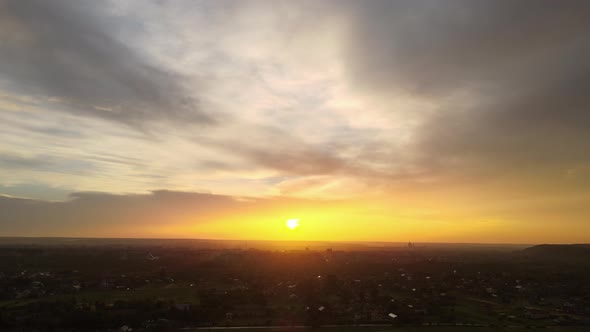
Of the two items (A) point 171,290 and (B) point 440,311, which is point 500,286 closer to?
(B) point 440,311

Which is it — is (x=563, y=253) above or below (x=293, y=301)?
above

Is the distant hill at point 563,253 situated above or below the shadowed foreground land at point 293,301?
above

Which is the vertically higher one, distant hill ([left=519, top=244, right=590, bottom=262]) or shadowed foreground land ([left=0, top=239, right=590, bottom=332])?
distant hill ([left=519, top=244, right=590, bottom=262])

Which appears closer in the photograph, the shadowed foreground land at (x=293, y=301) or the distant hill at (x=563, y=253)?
Answer: the shadowed foreground land at (x=293, y=301)

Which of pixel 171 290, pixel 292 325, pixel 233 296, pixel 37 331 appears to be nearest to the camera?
pixel 37 331

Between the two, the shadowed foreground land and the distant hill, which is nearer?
the shadowed foreground land

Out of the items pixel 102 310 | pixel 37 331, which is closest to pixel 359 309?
pixel 102 310

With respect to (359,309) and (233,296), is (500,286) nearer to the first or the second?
(359,309)

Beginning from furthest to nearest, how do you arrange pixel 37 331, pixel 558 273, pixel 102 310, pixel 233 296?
pixel 558 273 < pixel 233 296 < pixel 102 310 < pixel 37 331

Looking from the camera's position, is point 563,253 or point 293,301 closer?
point 293,301

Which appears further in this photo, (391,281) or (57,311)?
(391,281)
